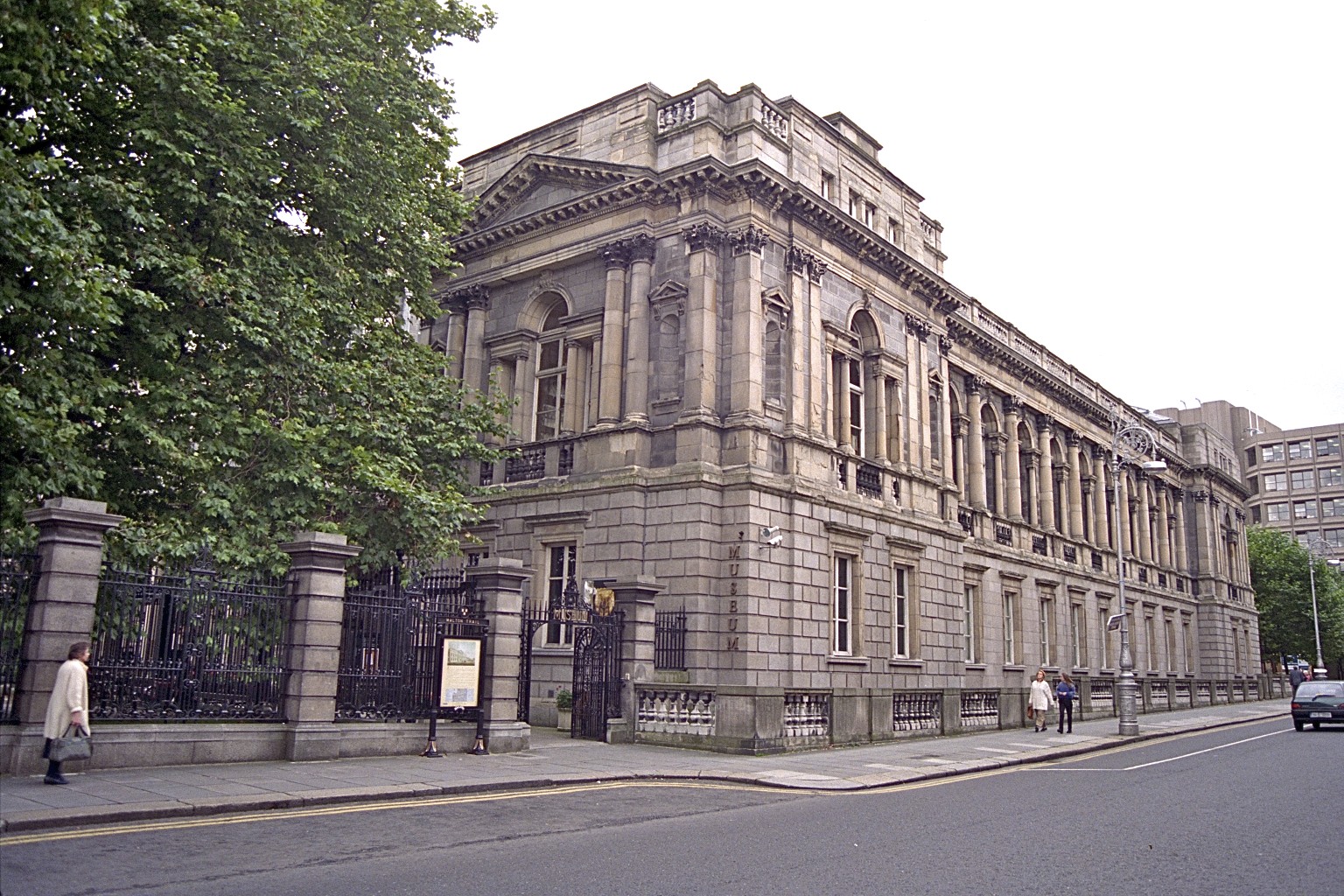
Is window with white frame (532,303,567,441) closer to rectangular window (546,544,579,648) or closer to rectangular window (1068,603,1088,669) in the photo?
rectangular window (546,544,579,648)

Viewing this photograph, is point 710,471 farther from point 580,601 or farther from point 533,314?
point 533,314

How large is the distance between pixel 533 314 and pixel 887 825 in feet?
70.6

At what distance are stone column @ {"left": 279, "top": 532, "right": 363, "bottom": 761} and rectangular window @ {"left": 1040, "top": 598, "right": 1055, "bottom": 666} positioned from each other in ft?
109

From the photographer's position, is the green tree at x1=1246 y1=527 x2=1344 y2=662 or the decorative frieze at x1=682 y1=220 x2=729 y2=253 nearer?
the decorative frieze at x1=682 y1=220 x2=729 y2=253

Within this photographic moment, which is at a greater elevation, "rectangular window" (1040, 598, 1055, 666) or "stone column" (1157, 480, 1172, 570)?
"stone column" (1157, 480, 1172, 570)

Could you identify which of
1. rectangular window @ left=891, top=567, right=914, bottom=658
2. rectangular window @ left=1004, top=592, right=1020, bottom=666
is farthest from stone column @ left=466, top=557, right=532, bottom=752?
rectangular window @ left=1004, top=592, right=1020, bottom=666

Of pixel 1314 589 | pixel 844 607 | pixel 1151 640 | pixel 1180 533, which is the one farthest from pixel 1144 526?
pixel 844 607

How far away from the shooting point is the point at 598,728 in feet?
72.6

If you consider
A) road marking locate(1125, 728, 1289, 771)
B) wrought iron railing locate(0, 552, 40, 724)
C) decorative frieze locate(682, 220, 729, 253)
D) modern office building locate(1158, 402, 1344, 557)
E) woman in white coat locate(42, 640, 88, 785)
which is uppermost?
modern office building locate(1158, 402, 1344, 557)

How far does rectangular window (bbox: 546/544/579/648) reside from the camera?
27.0 m

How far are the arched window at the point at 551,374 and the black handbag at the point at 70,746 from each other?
60.0ft

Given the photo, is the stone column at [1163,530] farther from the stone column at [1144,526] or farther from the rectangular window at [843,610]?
the rectangular window at [843,610]

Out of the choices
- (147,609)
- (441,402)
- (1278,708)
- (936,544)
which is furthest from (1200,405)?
(147,609)

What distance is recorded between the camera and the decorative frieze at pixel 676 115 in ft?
90.5
